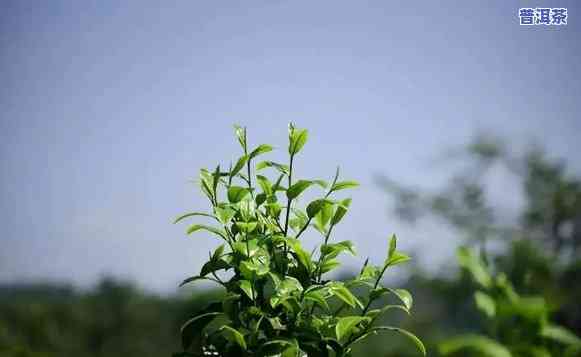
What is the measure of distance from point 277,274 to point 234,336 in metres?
0.12

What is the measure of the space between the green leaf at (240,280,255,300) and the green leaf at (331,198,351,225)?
20 centimetres

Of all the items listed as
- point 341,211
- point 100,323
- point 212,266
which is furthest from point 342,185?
point 100,323

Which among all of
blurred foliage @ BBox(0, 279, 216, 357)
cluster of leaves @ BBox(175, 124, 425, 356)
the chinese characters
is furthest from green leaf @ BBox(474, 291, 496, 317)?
the chinese characters

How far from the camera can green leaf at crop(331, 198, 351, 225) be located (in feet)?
3.78

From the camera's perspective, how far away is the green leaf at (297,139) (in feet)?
3.86

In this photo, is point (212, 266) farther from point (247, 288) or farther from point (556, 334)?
point (556, 334)

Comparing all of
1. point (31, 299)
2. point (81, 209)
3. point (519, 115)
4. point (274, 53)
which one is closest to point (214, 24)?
point (274, 53)

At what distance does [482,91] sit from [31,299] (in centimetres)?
485

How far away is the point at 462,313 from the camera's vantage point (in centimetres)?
516

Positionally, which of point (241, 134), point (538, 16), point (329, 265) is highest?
point (538, 16)

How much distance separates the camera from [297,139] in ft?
3.86

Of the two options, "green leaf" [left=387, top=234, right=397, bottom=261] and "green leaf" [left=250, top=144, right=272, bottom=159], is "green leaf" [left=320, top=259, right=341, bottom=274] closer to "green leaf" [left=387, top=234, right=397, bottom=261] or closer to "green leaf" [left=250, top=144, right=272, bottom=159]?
"green leaf" [left=387, top=234, right=397, bottom=261]

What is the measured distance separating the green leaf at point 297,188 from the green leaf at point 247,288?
18cm

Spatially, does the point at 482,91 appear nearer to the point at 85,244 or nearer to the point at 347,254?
the point at 85,244
